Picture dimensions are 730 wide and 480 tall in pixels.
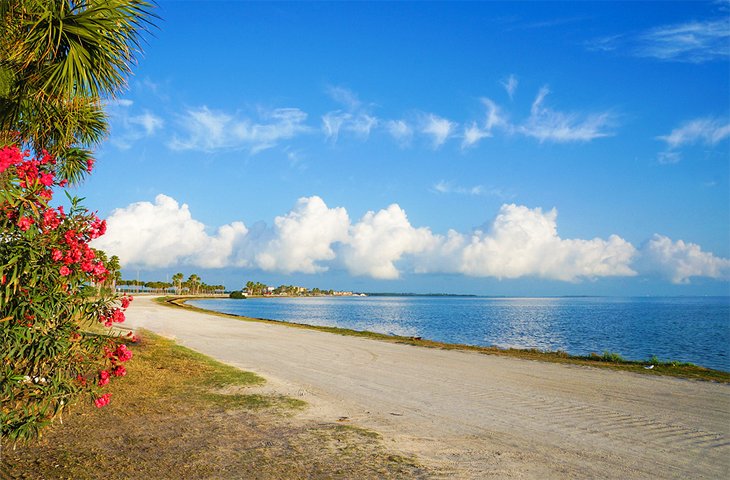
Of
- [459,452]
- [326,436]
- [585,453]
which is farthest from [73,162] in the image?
[585,453]

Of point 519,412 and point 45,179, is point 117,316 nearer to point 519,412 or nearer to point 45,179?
point 45,179

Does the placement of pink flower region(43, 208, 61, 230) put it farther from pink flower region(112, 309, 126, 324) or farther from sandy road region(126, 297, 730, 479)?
sandy road region(126, 297, 730, 479)

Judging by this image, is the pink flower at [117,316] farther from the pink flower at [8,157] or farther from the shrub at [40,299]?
the pink flower at [8,157]

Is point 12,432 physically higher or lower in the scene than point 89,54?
lower

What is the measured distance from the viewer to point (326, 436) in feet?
24.7

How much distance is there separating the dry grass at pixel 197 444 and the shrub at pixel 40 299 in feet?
3.49

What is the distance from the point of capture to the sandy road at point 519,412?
6668 millimetres

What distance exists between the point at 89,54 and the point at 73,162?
3.26 metres

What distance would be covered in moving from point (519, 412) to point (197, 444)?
5.54 m

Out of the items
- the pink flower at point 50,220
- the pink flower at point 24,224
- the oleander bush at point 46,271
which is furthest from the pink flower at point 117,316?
the pink flower at point 24,224

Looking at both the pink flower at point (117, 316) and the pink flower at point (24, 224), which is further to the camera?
the pink flower at point (117, 316)

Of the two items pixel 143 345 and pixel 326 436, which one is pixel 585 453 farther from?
pixel 143 345

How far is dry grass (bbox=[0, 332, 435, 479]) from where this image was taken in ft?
19.5

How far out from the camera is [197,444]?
6.98 metres
